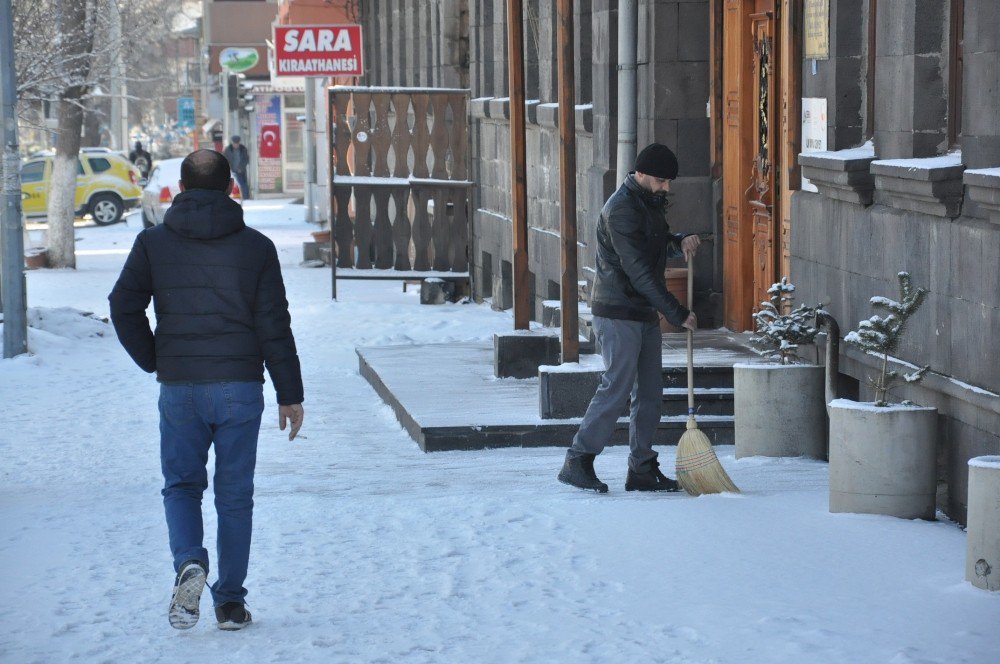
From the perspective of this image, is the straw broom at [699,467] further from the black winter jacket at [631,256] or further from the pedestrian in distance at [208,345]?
the pedestrian in distance at [208,345]

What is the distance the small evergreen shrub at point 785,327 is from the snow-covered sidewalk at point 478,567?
0.59 meters

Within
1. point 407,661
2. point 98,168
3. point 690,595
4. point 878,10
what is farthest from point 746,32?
point 98,168

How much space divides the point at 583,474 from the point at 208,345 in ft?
9.18

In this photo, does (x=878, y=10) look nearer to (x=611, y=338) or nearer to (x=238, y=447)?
(x=611, y=338)

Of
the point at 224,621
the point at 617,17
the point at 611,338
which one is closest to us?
the point at 224,621

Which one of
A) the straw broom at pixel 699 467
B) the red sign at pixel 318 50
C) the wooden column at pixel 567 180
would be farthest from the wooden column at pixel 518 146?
the red sign at pixel 318 50

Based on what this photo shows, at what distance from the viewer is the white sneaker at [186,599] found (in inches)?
220

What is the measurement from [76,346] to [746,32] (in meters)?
6.97

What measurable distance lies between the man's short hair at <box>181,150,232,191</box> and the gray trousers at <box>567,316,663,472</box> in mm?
2582

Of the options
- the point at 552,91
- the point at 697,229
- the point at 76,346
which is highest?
the point at 552,91

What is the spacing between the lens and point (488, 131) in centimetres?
1905

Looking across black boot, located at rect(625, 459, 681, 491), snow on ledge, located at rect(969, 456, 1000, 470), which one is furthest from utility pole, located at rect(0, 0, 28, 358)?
snow on ledge, located at rect(969, 456, 1000, 470)

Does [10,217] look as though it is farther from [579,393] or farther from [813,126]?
[813,126]

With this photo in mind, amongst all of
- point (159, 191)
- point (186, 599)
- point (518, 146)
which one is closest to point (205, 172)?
point (186, 599)
